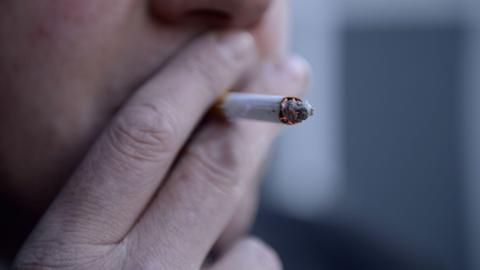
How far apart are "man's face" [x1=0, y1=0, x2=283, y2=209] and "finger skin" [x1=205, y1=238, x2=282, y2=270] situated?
262mm

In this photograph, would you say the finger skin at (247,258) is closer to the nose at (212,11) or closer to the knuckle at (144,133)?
the knuckle at (144,133)

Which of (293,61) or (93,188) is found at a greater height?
(293,61)

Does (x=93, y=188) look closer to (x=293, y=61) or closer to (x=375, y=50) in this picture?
(x=293, y=61)

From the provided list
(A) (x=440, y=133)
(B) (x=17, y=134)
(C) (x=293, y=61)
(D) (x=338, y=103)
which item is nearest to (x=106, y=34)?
(B) (x=17, y=134)

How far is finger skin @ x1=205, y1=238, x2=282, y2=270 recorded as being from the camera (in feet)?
2.50

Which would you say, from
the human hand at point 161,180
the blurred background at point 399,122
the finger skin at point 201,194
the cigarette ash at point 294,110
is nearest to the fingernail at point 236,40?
the human hand at point 161,180

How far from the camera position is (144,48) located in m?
0.68

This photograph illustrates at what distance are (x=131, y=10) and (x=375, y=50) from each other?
9.02ft

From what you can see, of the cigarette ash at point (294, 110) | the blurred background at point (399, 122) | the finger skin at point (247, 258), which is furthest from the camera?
the blurred background at point (399, 122)

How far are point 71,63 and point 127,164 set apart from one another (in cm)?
15

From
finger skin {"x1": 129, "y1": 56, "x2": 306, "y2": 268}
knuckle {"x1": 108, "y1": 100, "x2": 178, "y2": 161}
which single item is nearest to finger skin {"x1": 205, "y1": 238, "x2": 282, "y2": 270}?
finger skin {"x1": 129, "y1": 56, "x2": 306, "y2": 268}

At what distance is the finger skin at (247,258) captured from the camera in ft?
2.50

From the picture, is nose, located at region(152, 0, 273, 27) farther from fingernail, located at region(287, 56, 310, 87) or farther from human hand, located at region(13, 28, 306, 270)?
fingernail, located at region(287, 56, 310, 87)

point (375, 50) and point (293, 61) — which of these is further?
point (375, 50)
